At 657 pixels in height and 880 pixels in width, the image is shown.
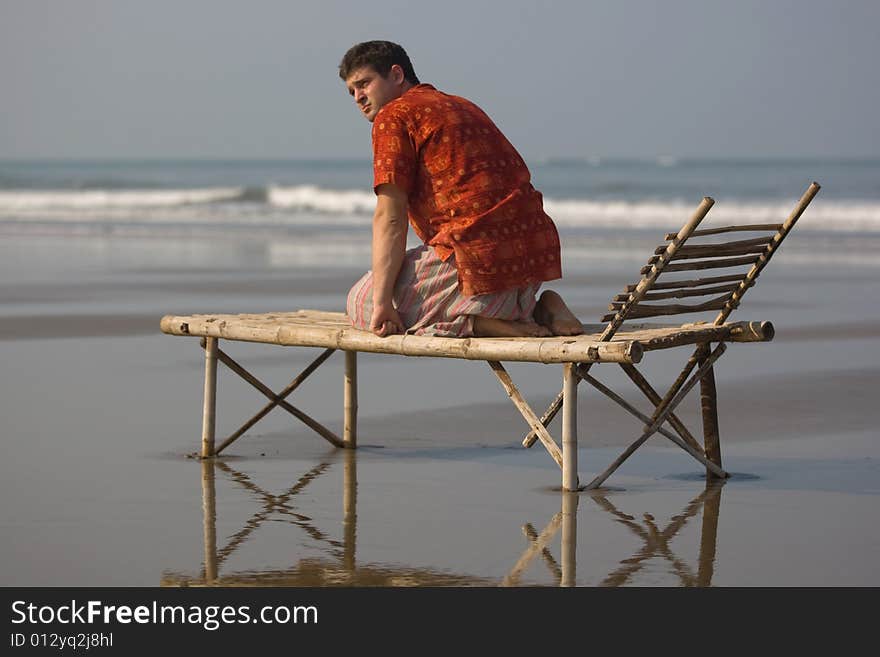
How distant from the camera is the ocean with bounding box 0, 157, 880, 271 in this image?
22047mm

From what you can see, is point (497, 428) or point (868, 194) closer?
point (497, 428)

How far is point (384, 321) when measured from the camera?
237 inches

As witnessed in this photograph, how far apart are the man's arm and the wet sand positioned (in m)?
0.64

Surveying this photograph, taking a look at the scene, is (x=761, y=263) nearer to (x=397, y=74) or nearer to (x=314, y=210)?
(x=397, y=74)

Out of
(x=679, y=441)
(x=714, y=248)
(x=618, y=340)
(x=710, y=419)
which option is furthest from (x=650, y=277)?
(x=710, y=419)

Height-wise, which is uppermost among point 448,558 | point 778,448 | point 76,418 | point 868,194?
point 868,194

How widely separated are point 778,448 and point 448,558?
8.26ft

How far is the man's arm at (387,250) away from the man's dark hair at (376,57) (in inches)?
20.3

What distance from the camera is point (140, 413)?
777 cm

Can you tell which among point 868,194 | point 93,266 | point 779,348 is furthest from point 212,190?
point 779,348

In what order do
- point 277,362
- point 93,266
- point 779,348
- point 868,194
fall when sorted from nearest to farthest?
point 277,362 → point 779,348 → point 93,266 → point 868,194

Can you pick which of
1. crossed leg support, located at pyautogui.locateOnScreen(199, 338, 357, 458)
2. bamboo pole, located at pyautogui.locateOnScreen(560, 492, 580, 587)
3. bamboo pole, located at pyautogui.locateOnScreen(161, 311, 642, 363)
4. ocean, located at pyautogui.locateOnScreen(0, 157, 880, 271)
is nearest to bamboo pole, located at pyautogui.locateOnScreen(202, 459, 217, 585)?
crossed leg support, located at pyautogui.locateOnScreen(199, 338, 357, 458)
